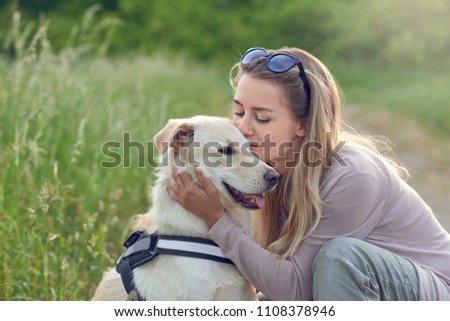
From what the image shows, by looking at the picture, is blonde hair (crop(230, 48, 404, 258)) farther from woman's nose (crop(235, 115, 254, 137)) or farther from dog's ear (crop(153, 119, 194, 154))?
dog's ear (crop(153, 119, 194, 154))

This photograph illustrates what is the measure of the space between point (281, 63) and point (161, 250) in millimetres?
1035

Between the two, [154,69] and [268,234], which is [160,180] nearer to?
[268,234]

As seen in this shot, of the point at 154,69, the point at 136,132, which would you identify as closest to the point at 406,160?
the point at 154,69

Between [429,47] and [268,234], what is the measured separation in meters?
26.7

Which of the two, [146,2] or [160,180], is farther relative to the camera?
[146,2]

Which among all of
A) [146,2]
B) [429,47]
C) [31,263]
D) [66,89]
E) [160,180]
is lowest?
[31,263]

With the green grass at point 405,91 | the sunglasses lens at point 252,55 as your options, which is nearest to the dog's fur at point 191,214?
the sunglasses lens at point 252,55

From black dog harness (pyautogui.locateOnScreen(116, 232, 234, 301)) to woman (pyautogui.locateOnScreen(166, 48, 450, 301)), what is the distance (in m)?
0.06

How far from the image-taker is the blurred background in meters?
4.11

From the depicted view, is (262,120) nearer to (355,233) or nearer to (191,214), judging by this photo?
(191,214)

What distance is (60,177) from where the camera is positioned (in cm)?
502

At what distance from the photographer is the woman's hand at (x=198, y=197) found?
326 cm

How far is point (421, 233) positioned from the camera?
3.25m

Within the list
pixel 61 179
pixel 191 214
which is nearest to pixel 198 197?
pixel 191 214
